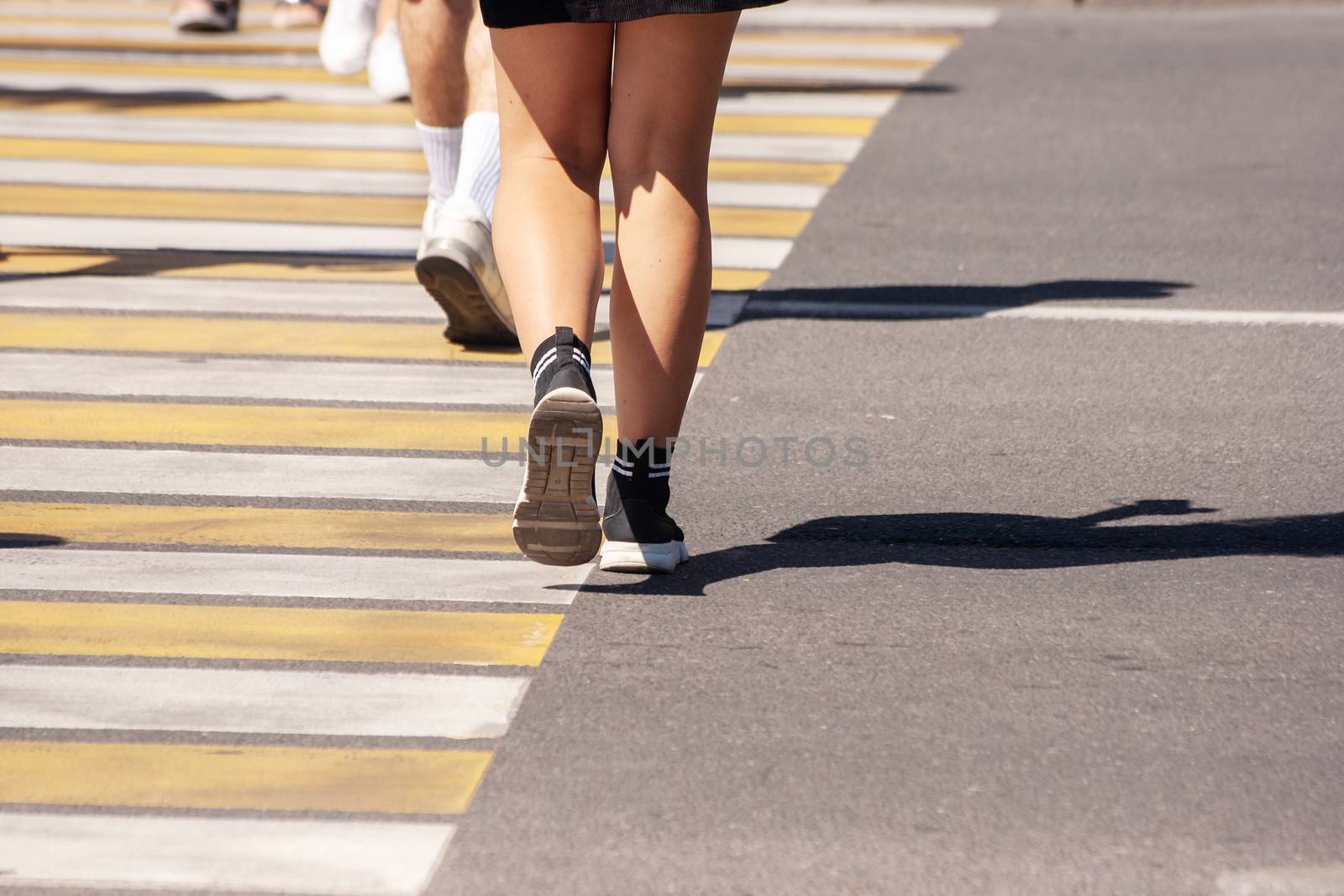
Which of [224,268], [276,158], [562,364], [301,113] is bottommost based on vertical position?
[301,113]

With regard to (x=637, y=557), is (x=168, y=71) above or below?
below

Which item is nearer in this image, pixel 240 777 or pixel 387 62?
pixel 240 777

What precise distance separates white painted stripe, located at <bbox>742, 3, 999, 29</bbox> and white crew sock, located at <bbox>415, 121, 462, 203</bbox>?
8.28 meters

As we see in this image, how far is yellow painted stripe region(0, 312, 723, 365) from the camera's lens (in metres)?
5.40

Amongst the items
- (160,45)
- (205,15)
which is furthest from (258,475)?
(205,15)

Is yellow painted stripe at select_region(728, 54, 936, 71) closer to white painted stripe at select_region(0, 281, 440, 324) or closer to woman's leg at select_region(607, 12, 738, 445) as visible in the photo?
white painted stripe at select_region(0, 281, 440, 324)

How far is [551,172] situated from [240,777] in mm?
1269

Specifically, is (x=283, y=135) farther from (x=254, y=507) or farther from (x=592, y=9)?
(x=592, y=9)

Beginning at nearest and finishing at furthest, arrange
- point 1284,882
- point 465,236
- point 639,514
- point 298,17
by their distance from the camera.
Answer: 1. point 1284,882
2. point 639,514
3. point 465,236
4. point 298,17

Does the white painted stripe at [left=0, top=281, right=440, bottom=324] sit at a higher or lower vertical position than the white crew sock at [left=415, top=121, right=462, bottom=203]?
lower

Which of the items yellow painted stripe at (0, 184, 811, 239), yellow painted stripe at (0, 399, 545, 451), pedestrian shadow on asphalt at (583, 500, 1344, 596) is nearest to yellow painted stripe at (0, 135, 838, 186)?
yellow painted stripe at (0, 184, 811, 239)

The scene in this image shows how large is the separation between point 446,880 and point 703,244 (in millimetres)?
1451

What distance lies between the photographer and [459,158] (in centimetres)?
559

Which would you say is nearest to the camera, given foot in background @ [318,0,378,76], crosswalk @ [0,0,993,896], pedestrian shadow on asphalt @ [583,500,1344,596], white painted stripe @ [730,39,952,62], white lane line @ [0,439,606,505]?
crosswalk @ [0,0,993,896]
